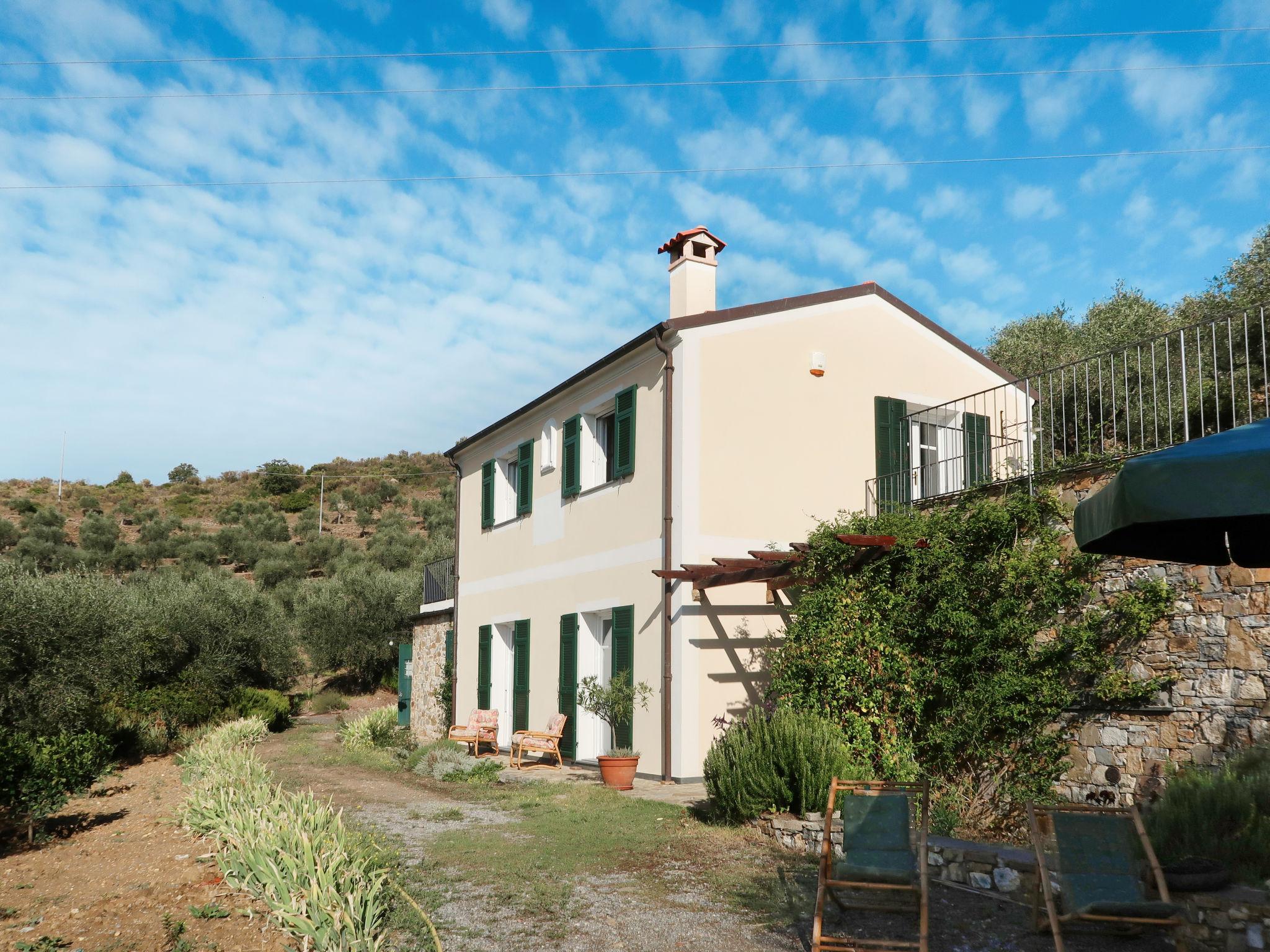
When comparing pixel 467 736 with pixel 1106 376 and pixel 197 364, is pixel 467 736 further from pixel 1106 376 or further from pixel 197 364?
pixel 1106 376

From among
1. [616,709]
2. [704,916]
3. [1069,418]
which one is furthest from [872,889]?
[1069,418]

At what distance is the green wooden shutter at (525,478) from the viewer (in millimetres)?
14953

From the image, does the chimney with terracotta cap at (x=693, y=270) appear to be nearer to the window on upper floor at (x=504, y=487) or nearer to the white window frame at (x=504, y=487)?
the window on upper floor at (x=504, y=487)

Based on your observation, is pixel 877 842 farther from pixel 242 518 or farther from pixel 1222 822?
pixel 242 518

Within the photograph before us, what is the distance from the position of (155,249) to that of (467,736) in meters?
7.72

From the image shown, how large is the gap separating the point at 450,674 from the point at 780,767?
11.1m

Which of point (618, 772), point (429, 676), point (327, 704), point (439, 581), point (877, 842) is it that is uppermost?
point (439, 581)

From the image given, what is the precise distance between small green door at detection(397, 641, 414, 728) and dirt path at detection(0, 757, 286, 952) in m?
10.2

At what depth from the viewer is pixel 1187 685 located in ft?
24.2

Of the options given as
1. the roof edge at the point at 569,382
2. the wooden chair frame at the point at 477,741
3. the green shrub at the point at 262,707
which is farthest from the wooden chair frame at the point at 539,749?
the green shrub at the point at 262,707

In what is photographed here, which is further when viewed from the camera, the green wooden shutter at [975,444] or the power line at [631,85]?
the green wooden shutter at [975,444]

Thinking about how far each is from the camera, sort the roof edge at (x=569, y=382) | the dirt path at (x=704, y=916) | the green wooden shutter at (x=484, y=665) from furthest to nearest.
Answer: the green wooden shutter at (x=484, y=665) → the roof edge at (x=569, y=382) → the dirt path at (x=704, y=916)

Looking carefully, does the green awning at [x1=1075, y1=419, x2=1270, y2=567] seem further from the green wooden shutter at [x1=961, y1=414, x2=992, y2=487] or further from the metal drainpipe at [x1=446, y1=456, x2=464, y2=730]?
the metal drainpipe at [x1=446, y1=456, x2=464, y2=730]

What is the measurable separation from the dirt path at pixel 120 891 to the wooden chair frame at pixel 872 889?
8.47 feet
